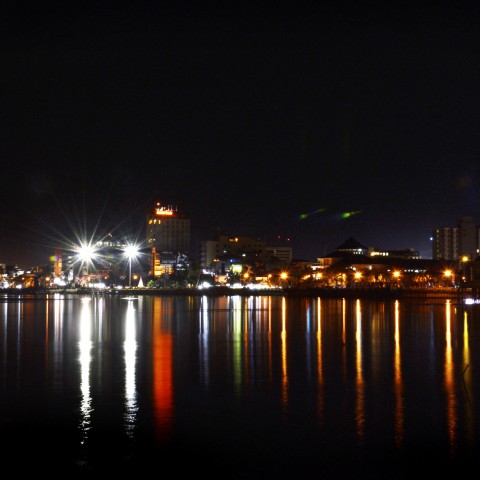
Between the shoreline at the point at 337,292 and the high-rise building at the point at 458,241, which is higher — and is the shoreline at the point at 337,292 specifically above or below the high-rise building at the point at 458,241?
below

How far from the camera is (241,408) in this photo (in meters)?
14.2

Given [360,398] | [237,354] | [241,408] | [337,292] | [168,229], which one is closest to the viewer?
[241,408]

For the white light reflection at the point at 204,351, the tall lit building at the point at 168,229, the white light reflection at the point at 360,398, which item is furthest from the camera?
the tall lit building at the point at 168,229

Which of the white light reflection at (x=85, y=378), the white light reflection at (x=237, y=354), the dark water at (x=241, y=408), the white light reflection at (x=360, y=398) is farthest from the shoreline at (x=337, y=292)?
the dark water at (x=241, y=408)

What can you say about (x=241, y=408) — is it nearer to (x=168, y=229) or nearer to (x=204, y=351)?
(x=204, y=351)

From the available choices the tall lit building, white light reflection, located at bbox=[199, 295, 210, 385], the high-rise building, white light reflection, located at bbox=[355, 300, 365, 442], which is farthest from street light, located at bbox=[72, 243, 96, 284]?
white light reflection, located at bbox=[355, 300, 365, 442]

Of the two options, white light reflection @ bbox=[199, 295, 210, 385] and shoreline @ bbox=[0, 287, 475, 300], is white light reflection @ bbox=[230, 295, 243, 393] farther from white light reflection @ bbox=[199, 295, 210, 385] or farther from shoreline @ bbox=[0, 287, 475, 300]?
shoreline @ bbox=[0, 287, 475, 300]

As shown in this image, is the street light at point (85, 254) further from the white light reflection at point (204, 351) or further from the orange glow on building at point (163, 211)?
the white light reflection at point (204, 351)

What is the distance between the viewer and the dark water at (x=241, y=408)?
34.3ft

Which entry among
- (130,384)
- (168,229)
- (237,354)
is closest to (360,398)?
(130,384)

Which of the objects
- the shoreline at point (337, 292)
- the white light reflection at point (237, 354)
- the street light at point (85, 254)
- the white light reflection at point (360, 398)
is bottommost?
the white light reflection at point (360, 398)

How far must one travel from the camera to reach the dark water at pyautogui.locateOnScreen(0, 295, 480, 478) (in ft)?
34.3

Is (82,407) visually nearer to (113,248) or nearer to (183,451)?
(183,451)

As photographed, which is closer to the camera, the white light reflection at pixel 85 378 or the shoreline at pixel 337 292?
the white light reflection at pixel 85 378
